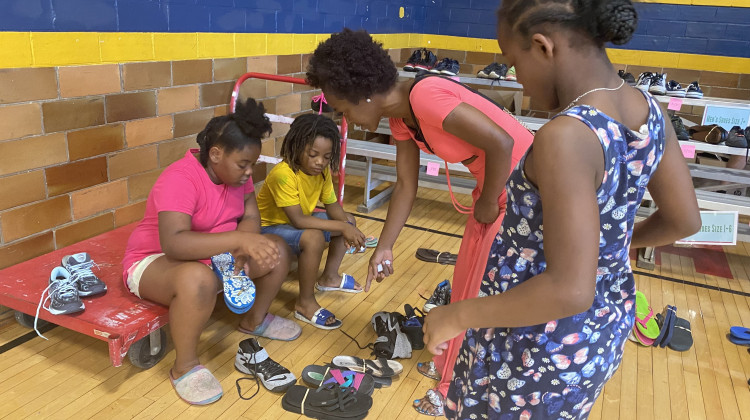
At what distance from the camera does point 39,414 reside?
192 cm

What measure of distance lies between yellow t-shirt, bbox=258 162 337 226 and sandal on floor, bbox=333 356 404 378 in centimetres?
82

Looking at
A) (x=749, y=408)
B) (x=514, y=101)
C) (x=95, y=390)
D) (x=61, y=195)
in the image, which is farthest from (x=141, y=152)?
(x=514, y=101)

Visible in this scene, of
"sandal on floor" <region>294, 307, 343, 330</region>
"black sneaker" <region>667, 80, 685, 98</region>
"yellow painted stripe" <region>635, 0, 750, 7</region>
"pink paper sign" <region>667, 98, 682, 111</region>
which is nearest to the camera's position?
"sandal on floor" <region>294, 307, 343, 330</region>

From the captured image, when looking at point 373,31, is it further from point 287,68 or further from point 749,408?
point 749,408

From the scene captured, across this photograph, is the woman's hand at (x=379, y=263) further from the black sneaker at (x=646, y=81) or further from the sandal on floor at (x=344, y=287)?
the black sneaker at (x=646, y=81)

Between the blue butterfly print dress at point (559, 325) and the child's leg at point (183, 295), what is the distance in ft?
4.13

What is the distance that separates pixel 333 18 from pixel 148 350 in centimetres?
313

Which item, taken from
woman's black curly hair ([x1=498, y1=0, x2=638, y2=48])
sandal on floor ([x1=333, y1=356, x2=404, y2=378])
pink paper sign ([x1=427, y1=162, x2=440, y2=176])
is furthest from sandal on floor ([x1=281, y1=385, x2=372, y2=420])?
pink paper sign ([x1=427, y1=162, x2=440, y2=176])

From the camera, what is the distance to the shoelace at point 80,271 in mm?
2230

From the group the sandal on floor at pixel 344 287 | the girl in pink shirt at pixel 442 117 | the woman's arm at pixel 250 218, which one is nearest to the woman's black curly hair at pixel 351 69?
the girl in pink shirt at pixel 442 117

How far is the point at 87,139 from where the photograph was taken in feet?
→ 8.57

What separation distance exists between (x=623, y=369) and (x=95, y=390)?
7.14 ft

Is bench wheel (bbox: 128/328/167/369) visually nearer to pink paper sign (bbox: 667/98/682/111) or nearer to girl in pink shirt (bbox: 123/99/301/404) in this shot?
girl in pink shirt (bbox: 123/99/301/404)

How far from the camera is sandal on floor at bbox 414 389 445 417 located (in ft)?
6.77
